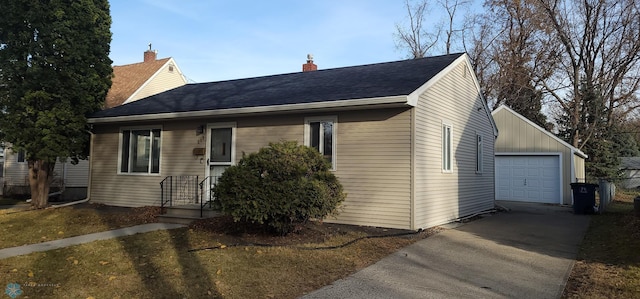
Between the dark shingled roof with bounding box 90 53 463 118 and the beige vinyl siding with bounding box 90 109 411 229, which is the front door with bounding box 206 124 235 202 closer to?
the beige vinyl siding with bounding box 90 109 411 229

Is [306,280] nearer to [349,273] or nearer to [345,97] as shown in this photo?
[349,273]

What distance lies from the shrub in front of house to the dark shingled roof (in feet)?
7.47

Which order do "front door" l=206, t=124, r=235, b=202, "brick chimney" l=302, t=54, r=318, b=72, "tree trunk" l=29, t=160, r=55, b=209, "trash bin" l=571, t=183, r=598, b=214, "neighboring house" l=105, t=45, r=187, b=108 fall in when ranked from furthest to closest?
1. "neighboring house" l=105, t=45, r=187, b=108
2. "brick chimney" l=302, t=54, r=318, b=72
3. "trash bin" l=571, t=183, r=598, b=214
4. "tree trunk" l=29, t=160, r=55, b=209
5. "front door" l=206, t=124, r=235, b=202

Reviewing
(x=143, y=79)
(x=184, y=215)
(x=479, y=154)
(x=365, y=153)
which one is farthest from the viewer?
(x=143, y=79)

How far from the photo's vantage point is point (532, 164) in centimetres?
1877

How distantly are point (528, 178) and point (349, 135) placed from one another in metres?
12.5

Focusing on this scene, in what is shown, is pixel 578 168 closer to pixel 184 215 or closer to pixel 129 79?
pixel 184 215

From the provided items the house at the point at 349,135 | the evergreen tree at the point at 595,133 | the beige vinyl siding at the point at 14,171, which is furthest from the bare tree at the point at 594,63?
the beige vinyl siding at the point at 14,171

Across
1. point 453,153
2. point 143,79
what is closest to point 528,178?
point 453,153

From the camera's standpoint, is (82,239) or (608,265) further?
(82,239)

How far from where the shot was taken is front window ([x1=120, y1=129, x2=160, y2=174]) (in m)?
12.5

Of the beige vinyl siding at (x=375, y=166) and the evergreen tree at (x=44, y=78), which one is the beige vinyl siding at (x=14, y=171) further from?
the beige vinyl siding at (x=375, y=166)

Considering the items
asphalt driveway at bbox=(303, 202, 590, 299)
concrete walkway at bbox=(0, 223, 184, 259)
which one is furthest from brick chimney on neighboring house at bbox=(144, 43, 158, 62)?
asphalt driveway at bbox=(303, 202, 590, 299)

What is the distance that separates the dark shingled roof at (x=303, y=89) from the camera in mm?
9781
